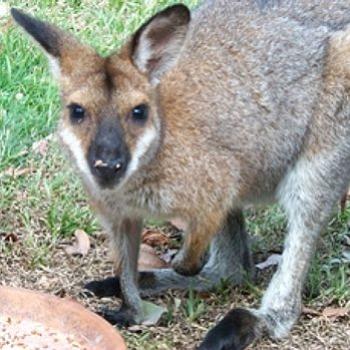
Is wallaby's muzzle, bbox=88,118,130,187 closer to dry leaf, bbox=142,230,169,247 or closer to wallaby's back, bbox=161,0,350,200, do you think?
wallaby's back, bbox=161,0,350,200

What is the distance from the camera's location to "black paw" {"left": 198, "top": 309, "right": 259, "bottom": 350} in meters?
4.99

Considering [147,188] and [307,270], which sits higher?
[147,188]

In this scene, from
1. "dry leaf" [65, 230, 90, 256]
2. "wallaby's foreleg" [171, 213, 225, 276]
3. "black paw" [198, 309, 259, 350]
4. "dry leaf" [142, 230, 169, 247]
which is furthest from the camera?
"dry leaf" [142, 230, 169, 247]

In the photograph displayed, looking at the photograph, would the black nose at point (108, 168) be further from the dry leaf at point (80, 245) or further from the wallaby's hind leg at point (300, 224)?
the dry leaf at point (80, 245)

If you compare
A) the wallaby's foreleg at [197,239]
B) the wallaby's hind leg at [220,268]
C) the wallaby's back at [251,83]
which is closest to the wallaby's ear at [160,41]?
the wallaby's back at [251,83]

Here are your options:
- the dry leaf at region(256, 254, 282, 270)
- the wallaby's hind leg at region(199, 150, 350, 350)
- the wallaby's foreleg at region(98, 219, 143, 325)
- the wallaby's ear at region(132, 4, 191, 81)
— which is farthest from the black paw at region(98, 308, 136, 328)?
the wallaby's ear at region(132, 4, 191, 81)

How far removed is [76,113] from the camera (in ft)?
15.9

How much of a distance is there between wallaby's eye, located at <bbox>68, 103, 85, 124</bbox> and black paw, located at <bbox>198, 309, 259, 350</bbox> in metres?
1.00

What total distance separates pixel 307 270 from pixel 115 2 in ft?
9.23

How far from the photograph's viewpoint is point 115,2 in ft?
25.0

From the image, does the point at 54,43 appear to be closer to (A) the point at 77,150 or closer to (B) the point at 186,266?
(A) the point at 77,150

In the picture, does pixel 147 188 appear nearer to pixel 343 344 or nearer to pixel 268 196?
pixel 268 196

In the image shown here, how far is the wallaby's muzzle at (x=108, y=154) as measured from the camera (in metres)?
4.65

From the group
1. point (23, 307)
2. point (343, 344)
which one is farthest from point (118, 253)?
point (343, 344)
